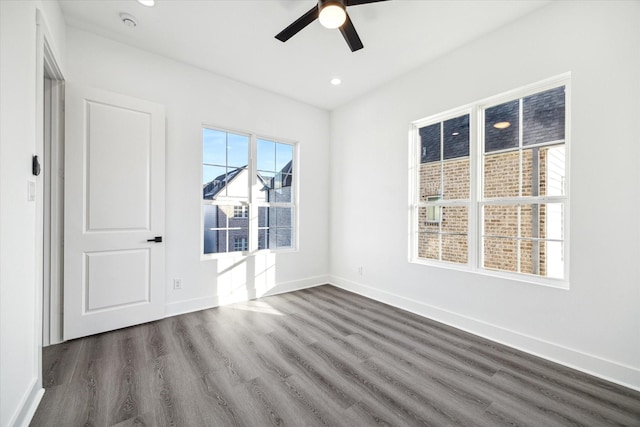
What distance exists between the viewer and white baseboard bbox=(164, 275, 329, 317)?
10.6ft

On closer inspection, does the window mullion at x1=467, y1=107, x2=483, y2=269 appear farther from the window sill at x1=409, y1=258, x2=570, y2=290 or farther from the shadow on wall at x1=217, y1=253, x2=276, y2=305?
the shadow on wall at x1=217, y1=253, x2=276, y2=305

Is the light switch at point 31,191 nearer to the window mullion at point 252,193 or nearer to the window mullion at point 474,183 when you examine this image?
the window mullion at point 252,193

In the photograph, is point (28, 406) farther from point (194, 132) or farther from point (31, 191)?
point (194, 132)

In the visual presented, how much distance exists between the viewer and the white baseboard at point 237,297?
3.23 metres

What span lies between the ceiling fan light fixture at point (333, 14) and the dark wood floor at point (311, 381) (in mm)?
2632

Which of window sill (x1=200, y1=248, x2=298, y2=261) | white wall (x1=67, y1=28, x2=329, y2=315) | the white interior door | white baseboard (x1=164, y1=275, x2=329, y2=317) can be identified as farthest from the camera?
window sill (x1=200, y1=248, x2=298, y2=261)

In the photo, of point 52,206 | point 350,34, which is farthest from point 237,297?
point 350,34

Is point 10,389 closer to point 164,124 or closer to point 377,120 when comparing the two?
point 164,124

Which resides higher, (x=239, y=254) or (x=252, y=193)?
(x=252, y=193)

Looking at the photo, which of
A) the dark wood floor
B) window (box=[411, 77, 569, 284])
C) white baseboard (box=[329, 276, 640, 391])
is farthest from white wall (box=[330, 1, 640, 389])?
the dark wood floor

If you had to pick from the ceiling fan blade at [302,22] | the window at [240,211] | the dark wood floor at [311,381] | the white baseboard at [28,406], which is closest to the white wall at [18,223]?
the white baseboard at [28,406]

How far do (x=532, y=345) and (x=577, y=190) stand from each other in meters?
1.38

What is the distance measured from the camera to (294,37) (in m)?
2.83

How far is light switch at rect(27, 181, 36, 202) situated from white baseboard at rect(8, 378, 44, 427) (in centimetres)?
115
